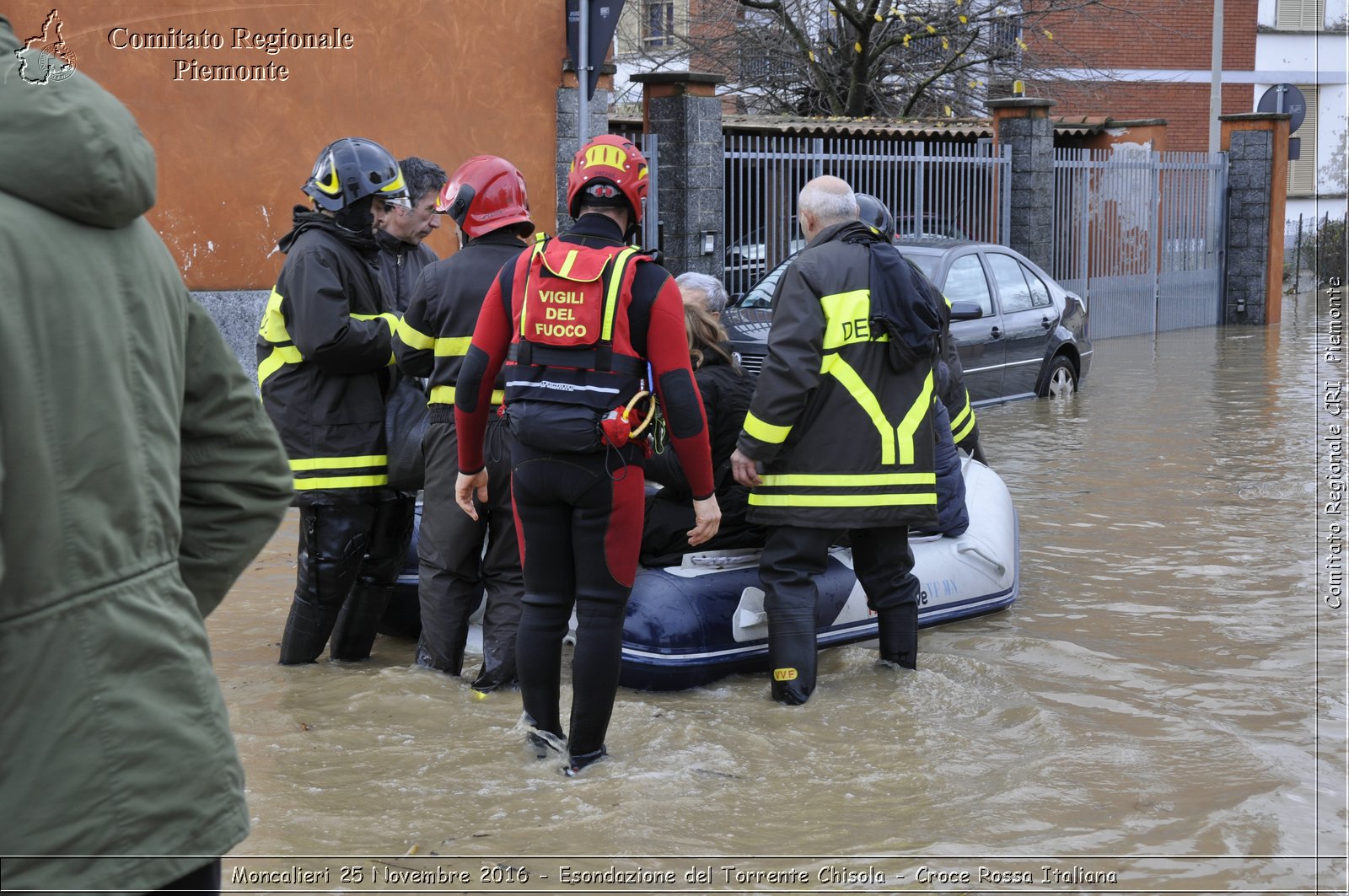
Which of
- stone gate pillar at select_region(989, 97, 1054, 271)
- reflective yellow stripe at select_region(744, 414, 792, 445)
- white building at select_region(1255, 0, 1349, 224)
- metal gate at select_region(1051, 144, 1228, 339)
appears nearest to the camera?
reflective yellow stripe at select_region(744, 414, 792, 445)

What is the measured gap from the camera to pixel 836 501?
16.4 feet

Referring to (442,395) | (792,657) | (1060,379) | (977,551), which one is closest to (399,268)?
(442,395)

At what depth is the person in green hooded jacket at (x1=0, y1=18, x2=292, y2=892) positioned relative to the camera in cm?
170

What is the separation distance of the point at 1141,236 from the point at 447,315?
686 inches

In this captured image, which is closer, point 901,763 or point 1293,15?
point 901,763

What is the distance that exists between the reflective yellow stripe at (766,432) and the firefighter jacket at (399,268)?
150 centimetres

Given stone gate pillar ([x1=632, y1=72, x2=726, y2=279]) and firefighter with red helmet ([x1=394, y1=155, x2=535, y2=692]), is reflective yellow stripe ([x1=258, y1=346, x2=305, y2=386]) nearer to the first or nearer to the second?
firefighter with red helmet ([x1=394, y1=155, x2=535, y2=692])

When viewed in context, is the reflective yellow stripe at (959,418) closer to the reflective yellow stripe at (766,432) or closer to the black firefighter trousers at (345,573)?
the reflective yellow stripe at (766,432)

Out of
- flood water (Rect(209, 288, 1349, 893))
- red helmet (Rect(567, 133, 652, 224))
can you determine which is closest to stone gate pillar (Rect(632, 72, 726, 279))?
flood water (Rect(209, 288, 1349, 893))

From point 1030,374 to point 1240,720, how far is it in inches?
323

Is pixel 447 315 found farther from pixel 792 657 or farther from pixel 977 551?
pixel 977 551

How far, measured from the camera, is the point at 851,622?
5.62m

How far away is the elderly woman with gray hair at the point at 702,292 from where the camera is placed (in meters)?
5.31

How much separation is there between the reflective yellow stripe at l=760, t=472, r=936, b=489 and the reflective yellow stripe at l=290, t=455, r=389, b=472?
1.49m
